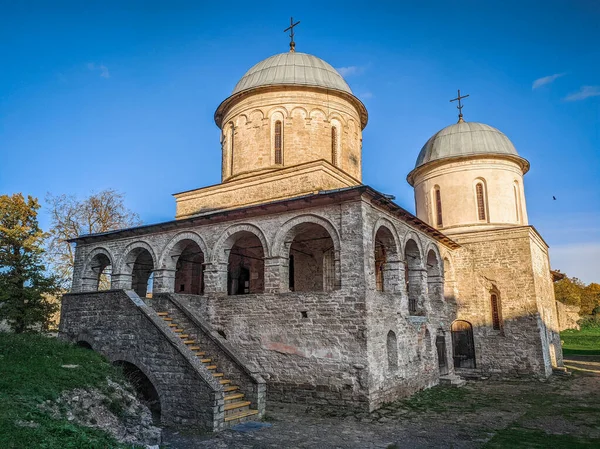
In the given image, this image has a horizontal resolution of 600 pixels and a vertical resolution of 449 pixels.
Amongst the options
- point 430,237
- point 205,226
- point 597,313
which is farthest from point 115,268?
point 597,313

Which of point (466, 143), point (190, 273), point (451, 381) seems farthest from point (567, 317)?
point (190, 273)

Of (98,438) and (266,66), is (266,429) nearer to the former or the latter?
(98,438)

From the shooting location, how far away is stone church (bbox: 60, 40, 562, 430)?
10398 mm

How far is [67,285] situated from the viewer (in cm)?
2262

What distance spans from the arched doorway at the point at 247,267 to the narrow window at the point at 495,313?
8.70 metres

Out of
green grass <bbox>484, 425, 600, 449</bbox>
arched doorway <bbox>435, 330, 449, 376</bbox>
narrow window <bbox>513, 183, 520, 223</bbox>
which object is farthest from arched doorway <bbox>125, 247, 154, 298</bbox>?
narrow window <bbox>513, 183, 520, 223</bbox>

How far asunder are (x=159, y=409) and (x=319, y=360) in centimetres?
372

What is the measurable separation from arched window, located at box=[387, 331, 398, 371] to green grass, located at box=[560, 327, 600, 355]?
2081cm

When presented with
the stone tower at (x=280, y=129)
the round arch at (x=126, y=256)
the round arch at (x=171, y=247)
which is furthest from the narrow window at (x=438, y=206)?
the round arch at (x=126, y=256)

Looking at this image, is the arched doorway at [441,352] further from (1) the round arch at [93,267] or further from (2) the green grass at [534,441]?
(1) the round arch at [93,267]

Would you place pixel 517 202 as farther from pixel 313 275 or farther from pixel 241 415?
pixel 241 415

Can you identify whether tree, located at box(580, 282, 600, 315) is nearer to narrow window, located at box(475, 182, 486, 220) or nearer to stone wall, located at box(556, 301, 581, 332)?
stone wall, located at box(556, 301, 581, 332)

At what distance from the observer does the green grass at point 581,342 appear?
27.5m

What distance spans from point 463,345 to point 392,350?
672 cm
